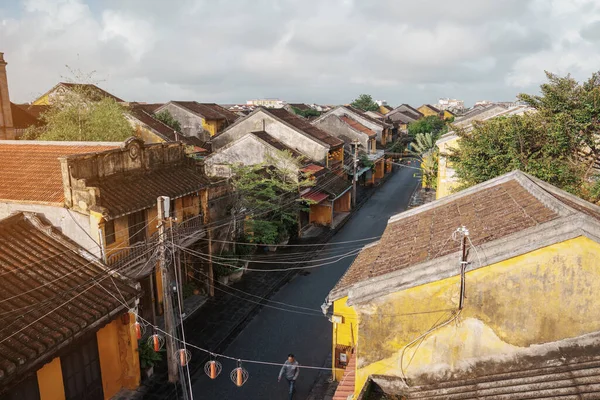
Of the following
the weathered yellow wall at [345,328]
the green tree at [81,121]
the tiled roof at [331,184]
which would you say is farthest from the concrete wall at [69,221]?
the tiled roof at [331,184]

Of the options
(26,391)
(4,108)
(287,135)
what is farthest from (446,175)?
(4,108)

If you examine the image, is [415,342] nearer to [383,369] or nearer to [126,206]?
[383,369]

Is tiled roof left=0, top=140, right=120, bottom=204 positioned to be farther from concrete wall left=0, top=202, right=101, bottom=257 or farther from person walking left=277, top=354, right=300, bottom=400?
person walking left=277, top=354, right=300, bottom=400

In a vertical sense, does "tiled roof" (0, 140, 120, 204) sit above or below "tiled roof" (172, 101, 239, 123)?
below

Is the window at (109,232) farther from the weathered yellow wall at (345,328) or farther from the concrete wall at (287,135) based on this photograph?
the concrete wall at (287,135)

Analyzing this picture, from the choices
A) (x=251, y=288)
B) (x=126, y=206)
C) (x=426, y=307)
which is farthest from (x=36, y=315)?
(x=251, y=288)

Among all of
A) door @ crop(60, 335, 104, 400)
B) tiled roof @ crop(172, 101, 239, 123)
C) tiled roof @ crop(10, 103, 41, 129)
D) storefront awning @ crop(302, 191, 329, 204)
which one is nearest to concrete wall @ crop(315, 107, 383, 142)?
tiled roof @ crop(172, 101, 239, 123)
